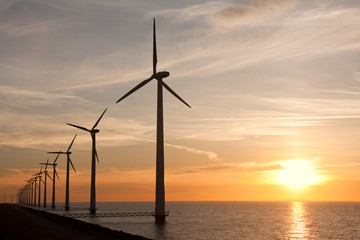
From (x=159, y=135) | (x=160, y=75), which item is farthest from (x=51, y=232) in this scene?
Result: (x=160, y=75)

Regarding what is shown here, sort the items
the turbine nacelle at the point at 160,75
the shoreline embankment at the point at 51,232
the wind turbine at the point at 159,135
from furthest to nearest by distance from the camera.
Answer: the turbine nacelle at the point at 160,75 → the wind turbine at the point at 159,135 → the shoreline embankment at the point at 51,232

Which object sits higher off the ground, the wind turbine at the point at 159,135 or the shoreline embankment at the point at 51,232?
the wind turbine at the point at 159,135

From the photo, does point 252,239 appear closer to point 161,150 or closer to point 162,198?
point 162,198

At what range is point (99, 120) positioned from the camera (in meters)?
162

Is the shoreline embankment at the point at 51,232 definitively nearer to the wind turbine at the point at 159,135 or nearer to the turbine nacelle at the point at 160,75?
the wind turbine at the point at 159,135

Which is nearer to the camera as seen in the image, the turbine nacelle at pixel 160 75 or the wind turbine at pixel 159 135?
the wind turbine at pixel 159 135

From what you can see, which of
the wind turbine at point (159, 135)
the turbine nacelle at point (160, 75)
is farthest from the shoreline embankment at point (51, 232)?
the turbine nacelle at point (160, 75)

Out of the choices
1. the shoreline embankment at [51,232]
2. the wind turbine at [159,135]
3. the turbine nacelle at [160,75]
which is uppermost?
the turbine nacelle at [160,75]

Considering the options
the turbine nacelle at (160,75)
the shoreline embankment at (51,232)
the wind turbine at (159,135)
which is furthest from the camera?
the turbine nacelle at (160,75)

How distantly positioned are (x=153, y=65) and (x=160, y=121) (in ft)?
56.0

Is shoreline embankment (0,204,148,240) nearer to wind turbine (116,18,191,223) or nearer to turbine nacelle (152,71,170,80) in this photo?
wind turbine (116,18,191,223)

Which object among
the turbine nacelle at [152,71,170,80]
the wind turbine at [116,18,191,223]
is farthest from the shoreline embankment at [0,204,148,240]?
the turbine nacelle at [152,71,170,80]

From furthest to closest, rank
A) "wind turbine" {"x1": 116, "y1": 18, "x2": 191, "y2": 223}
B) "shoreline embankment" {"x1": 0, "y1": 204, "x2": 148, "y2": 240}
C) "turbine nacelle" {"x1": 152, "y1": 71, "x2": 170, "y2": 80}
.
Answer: "turbine nacelle" {"x1": 152, "y1": 71, "x2": 170, "y2": 80}
"wind turbine" {"x1": 116, "y1": 18, "x2": 191, "y2": 223}
"shoreline embankment" {"x1": 0, "y1": 204, "x2": 148, "y2": 240}

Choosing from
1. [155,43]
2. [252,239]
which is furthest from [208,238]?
[155,43]
